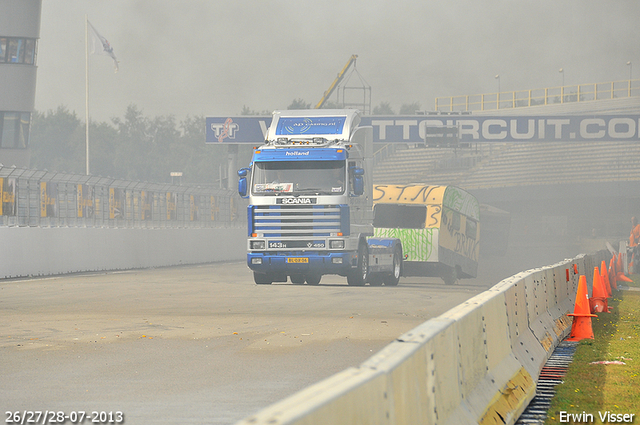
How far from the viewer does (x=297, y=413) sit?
3.01 meters

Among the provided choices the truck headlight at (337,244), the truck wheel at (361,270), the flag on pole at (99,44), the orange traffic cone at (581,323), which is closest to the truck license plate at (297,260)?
the truck headlight at (337,244)

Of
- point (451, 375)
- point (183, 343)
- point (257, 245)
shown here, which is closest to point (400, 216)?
point (257, 245)

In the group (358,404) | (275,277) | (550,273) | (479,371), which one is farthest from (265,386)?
(275,277)

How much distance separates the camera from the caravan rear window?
93.0ft

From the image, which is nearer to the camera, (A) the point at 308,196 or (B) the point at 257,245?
(A) the point at 308,196

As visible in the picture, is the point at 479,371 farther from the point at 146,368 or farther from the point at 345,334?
the point at 345,334

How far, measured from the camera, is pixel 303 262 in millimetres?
22703

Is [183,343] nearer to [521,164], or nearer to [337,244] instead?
[337,244]

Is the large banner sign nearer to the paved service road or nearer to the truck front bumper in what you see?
the truck front bumper

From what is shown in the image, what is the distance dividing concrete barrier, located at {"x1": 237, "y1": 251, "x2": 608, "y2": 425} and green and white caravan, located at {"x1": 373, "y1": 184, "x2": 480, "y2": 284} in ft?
54.5

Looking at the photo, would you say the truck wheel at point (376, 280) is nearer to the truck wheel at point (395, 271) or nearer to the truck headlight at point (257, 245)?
the truck wheel at point (395, 271)

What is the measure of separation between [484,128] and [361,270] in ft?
117

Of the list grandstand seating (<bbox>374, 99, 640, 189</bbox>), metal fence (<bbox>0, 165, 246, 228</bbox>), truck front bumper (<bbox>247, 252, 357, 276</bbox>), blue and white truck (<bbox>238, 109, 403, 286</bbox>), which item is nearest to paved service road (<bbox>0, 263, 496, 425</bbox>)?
truck front bumper (<bbox>247, 252, 357, 276</bbox>)

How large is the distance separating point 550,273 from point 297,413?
1072 centimetres
